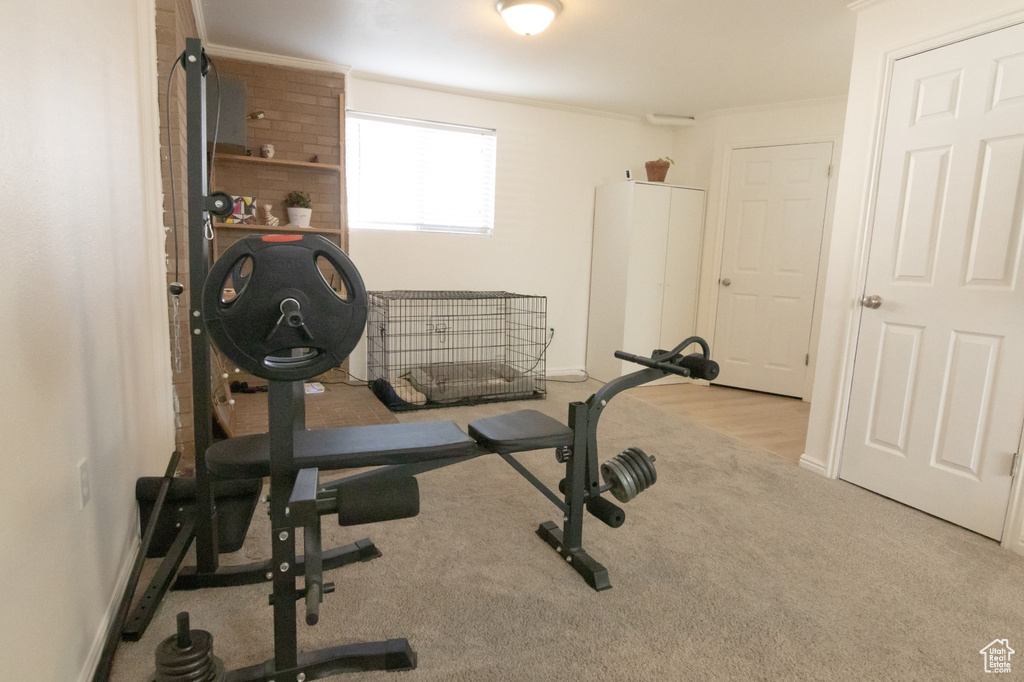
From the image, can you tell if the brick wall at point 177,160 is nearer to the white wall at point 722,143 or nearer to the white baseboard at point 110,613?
the white baseboard at point 110,613

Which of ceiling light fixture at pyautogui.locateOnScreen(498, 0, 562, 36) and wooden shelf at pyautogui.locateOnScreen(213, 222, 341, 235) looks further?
wooden shelf at pyautogui.locateOnScreen(213, 222, 341, 235)

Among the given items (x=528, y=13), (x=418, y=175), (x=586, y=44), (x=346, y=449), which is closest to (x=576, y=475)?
(x=346, y=449)

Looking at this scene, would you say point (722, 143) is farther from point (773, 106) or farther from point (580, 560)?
point (580, 560)

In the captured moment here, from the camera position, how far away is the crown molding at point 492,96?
4.05 metres

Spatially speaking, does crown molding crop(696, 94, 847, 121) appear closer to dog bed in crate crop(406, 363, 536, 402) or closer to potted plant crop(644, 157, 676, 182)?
potted plant crop(644, 157, 676, 182)

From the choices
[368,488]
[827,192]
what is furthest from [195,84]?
[827,192]

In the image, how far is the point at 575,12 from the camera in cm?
289

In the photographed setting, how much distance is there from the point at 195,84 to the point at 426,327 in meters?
2.98

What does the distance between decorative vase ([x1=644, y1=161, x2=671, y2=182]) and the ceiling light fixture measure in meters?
1.97

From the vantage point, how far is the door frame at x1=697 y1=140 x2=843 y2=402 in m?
4.12

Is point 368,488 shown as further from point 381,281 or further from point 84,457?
point 381,281

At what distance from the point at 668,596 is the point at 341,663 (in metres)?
0.99

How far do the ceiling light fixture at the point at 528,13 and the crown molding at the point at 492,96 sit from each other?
4.83 feet

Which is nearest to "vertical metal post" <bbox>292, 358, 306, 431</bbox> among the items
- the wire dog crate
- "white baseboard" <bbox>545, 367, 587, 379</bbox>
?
the wire dog crate
